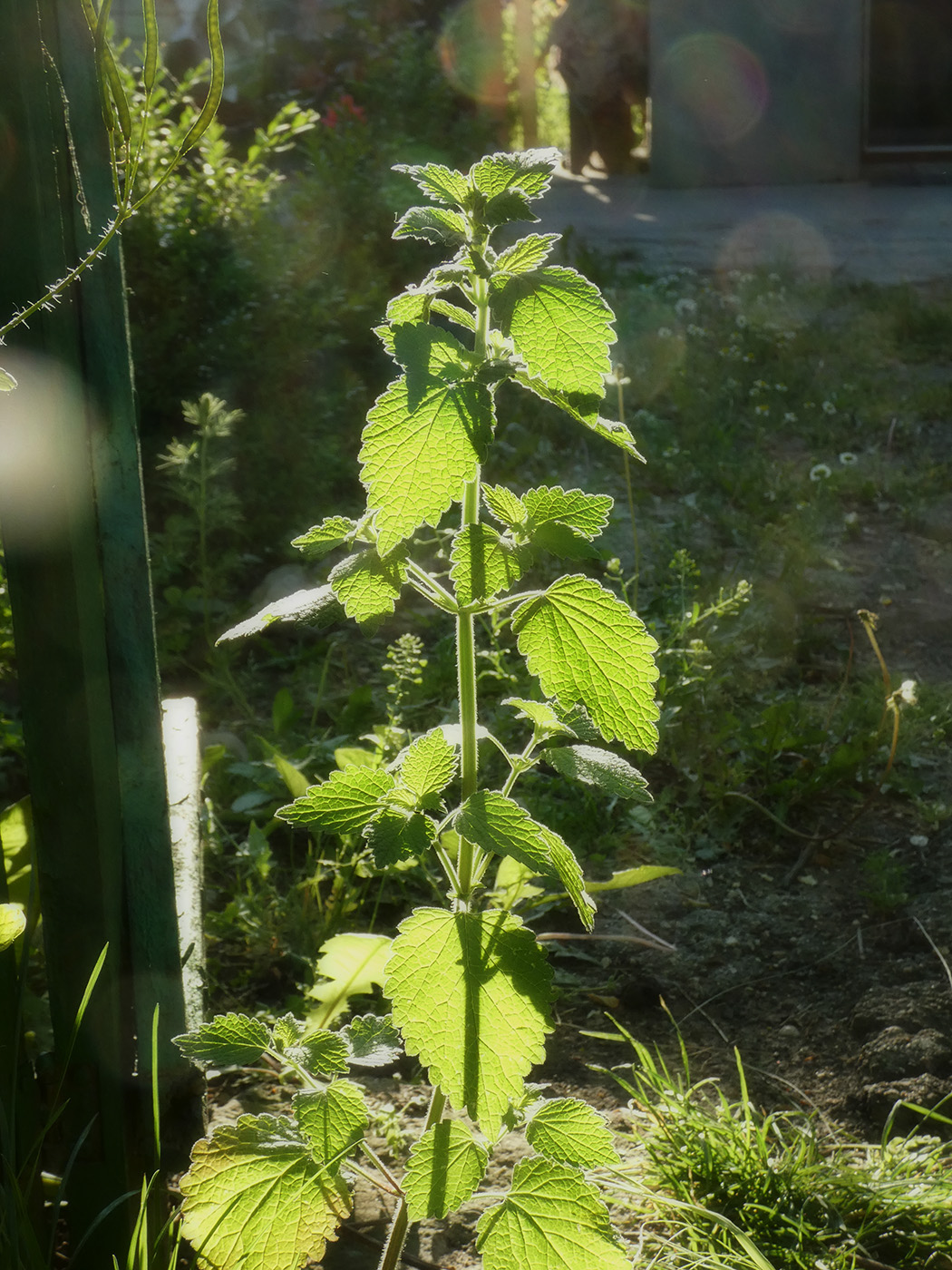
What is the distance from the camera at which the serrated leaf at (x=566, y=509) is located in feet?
4.17

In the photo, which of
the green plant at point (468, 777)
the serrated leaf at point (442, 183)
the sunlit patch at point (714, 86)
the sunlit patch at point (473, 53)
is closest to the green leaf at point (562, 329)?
the green plant at point (468, 777)

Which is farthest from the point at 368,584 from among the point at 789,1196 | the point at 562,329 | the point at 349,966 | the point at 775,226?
the point at 775,226

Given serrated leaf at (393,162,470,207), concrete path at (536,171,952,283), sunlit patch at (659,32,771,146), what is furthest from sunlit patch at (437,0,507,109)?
serrated leaf at (393,162,470,207)

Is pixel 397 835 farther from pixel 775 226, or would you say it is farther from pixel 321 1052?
pixel 775 226

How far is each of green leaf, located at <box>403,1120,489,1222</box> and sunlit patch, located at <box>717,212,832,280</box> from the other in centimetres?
727

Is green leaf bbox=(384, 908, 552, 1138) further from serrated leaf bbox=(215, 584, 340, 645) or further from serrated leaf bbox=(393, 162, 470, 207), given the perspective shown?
serrated leaf bbox=(393, 162, 470, 207)

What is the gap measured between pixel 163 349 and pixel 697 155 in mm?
8754

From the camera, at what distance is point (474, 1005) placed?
4.05 ft

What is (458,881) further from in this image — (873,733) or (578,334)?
(873,733)

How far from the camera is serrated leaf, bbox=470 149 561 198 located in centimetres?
120

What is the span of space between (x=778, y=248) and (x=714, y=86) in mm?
3681

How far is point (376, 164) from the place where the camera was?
6277mm

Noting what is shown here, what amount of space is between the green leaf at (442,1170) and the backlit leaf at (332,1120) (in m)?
0.07

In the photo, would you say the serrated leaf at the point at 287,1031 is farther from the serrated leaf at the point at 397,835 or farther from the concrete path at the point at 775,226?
the concrete path at the point at 775,226
